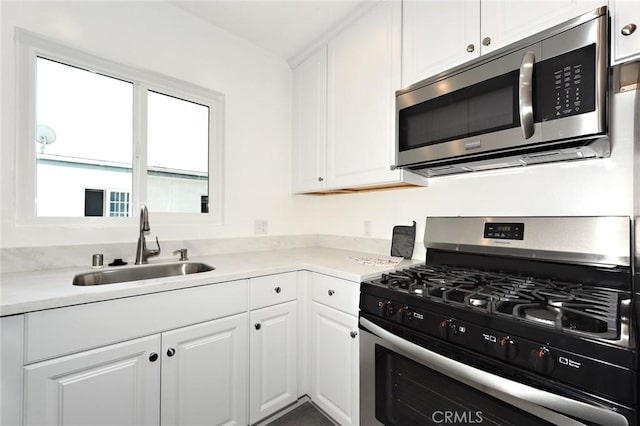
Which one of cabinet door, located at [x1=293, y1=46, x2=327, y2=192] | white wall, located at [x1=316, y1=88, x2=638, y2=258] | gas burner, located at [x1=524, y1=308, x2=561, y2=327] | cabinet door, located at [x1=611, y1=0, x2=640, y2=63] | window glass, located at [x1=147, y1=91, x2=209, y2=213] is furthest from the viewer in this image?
cabinet door, located at [x1=293, y1=46, x2=327, y2=192]

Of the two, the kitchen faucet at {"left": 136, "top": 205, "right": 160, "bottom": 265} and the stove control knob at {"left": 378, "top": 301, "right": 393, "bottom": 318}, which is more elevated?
the kitchen faucet at {"left": 136, "top": 205, "right": 160, "bottom": 265}

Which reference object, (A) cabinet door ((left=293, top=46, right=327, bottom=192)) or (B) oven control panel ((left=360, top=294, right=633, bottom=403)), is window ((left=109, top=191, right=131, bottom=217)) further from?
(B) oven control panel ((left=360, top=294, right=633, bottom=403))

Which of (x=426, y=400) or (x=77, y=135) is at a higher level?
(x=77, y=135)

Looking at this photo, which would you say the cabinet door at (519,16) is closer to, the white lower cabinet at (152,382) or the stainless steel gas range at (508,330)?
the stainless steel gas range at (508,330)

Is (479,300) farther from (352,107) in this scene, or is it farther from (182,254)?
(182,254)

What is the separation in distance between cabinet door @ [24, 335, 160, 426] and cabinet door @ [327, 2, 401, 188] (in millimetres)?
1419

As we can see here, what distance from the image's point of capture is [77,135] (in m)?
1.64

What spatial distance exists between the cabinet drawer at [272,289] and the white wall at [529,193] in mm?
782

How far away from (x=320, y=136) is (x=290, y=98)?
0.64 m

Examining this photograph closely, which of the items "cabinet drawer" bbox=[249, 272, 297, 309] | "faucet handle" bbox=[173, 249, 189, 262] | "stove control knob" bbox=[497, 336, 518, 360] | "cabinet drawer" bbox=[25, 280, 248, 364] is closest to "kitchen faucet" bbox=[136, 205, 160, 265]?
"faucet handle" bbox=[173, 249, 189, 262]

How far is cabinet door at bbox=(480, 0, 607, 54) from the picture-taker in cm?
106

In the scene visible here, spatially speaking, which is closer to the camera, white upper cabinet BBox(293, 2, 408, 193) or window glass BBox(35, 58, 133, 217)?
window glass BBox(35, 58, 133, 217)

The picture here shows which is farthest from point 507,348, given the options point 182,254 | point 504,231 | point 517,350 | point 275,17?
point 275,17

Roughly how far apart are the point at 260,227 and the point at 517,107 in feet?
6.00
